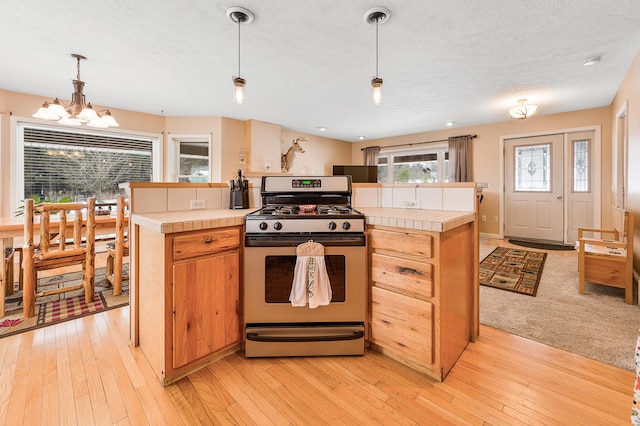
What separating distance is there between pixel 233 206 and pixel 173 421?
1301 millimetres

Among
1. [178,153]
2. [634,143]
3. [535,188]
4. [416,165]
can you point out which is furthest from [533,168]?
[178,153]

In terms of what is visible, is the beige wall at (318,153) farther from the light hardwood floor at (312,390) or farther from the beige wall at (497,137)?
the light hardwood floor at (312,390)

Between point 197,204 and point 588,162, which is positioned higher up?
point 588,162

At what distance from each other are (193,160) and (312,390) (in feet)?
16.0

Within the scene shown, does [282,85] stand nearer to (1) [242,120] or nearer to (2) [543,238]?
(1) [242,120]

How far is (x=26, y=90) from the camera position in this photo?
148 inches

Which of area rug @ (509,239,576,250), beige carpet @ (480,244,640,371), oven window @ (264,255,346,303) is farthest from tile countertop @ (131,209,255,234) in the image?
area rug @ (509,239,576,250)

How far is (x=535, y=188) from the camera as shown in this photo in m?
5.43

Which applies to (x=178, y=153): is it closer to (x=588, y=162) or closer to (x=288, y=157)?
(x=288, y=157)

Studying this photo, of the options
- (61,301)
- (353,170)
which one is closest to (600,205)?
(353,170)

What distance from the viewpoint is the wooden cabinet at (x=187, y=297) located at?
144cm

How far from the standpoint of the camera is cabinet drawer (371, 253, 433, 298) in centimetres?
148

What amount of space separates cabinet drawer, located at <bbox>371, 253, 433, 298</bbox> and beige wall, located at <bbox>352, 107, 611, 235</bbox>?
5278 millimetres

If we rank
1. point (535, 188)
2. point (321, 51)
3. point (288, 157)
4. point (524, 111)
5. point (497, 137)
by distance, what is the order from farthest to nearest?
point (288, 157), point (497, 137), point (535, 188), point (524, 111), point (321, 51)
